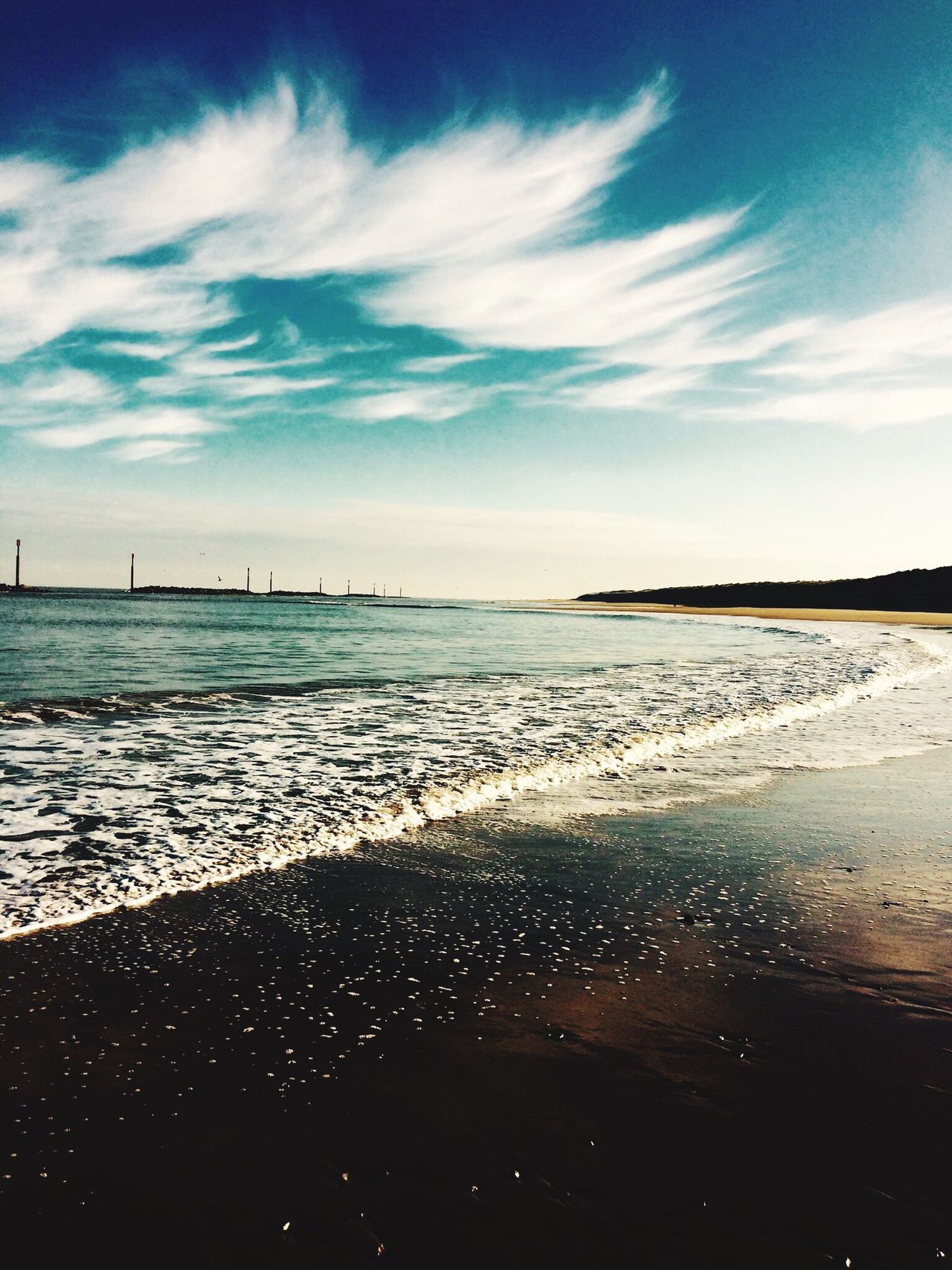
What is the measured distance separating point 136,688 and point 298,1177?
15.6m

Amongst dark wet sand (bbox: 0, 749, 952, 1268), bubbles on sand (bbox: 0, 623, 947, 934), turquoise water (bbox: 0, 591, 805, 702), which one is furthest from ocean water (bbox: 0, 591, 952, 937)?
dark wet sand (bbox: 0, 749, 952, 1268)

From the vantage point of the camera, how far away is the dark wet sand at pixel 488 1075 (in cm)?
238

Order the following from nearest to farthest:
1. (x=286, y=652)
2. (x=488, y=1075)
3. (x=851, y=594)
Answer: (x=488, y=1075)
(x=286, y=652)
(x=851, y=594)


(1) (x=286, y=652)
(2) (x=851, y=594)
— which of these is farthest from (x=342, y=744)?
(2) (x=851, y=594)

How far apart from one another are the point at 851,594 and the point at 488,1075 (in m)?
136

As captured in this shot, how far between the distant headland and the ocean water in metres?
98.8

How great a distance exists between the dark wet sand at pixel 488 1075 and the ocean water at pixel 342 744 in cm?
113

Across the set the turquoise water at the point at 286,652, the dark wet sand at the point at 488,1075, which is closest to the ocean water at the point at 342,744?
the turquoise water at the point at 286,652

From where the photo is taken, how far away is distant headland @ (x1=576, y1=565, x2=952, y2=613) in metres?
112

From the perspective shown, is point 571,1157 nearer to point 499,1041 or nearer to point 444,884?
point 499,1041

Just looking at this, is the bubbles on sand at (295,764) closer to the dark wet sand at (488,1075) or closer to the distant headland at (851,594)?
the dark wet sand at (488,1075)

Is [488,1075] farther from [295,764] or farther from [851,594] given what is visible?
[851,594]

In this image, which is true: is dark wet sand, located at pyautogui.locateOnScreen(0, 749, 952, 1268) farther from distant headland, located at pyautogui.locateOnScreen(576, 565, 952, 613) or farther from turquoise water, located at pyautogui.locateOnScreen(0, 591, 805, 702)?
distant headland, located at pyautogui.locateOnScreen(576, 565, 952, 613)

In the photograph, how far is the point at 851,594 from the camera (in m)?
125
